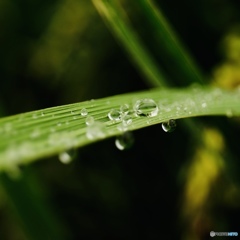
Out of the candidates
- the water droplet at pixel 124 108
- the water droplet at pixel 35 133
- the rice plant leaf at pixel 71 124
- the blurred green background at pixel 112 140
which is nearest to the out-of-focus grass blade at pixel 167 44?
the blurred green background at pixel 112 140

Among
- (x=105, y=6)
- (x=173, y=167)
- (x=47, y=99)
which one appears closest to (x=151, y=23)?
(x=105, y=6)

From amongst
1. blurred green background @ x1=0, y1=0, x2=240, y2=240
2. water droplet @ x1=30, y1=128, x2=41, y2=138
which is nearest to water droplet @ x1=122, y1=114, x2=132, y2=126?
water droplet @ x1=30, y1=128, x2=41, y2=138

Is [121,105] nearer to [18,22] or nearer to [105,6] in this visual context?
[105,6]

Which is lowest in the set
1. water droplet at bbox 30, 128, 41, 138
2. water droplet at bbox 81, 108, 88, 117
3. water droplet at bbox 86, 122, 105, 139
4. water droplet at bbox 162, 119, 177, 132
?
water droplet at bbox 30, 128, 41, 138

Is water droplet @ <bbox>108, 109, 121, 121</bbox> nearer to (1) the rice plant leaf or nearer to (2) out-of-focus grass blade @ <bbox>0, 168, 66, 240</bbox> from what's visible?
(1) the rice plant leaf

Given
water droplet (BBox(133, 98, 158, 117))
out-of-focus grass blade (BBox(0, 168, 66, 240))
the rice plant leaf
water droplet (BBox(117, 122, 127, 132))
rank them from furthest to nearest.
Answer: out-of-focus grass blade (BBox(0, 168, 66, 240)), water droplet (BBox(133, 98, 158, 117)), water droplet (BBox(117, 122, 127, 132)), the rice plant leaf

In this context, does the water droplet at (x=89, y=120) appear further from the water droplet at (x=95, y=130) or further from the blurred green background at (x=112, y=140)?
the blurred green background at (x=112, y=140)

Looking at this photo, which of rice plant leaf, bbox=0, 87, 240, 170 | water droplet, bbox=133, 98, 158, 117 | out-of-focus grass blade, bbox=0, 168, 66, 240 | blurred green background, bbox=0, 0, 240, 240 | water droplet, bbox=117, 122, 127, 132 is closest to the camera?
rice plant leaf, bbox=0, 87, 240, 170
